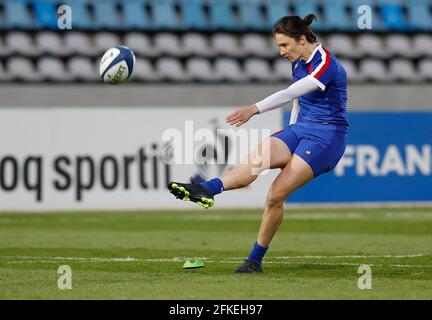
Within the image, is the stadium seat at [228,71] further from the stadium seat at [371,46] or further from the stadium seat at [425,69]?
the stadium seat at [425,69]

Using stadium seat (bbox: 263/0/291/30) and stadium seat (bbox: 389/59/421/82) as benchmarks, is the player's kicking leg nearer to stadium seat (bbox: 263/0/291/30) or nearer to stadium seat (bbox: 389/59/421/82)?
stadium seat (bbox: 389/59/421/82)

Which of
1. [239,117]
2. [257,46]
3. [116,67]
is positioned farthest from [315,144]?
[257,46]

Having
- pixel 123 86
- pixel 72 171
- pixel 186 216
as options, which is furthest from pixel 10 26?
pixel 186 216

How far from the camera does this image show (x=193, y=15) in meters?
22.4

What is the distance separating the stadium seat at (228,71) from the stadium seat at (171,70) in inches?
29.5

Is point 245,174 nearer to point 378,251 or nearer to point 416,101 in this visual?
point 378,251

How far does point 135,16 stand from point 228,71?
96.9 inches

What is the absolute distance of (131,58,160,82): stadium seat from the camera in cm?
2088

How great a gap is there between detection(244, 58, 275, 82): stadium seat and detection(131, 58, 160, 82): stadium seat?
2.04 m

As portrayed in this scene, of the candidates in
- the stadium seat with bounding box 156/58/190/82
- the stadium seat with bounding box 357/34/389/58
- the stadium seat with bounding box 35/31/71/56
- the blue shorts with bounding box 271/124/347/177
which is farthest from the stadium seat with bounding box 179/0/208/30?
the blue shorts with bounding box 271/124/347/177

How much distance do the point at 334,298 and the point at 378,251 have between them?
4.35 m

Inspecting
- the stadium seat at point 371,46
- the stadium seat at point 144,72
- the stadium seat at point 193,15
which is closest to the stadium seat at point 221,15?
the stadium seat at point 193,15

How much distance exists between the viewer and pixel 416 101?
2042cm

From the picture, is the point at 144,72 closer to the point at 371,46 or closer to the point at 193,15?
the point at 193,15
